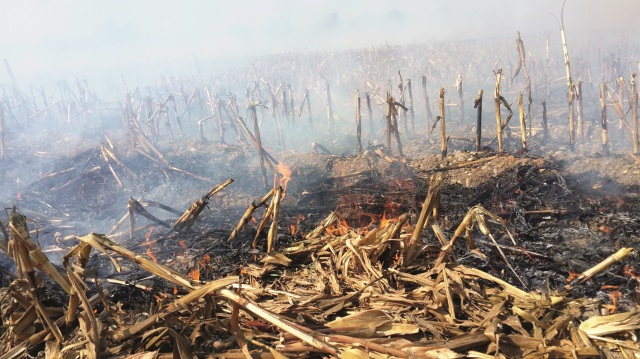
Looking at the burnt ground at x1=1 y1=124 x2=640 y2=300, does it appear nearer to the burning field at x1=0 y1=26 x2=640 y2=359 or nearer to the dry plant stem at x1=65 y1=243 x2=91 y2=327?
the burning field at x1=0 y1=26 x2=640 y2=359

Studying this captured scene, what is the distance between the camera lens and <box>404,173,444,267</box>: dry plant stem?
3725mm

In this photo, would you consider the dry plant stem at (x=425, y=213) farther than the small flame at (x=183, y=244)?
No

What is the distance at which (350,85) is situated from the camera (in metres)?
26.7

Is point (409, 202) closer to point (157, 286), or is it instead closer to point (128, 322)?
point (157, 286)

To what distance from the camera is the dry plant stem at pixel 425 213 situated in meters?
3.72

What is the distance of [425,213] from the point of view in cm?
382

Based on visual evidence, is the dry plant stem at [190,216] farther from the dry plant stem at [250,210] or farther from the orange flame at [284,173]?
the orange flame at [284,173]

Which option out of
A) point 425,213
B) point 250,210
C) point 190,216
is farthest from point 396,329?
point 190,216

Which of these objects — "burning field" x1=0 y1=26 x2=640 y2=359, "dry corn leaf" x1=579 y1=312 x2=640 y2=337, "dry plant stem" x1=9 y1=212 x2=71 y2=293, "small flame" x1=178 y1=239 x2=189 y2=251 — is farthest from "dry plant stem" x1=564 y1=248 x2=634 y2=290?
"small flame" x1=178 y1=239 x2=189 y2=251

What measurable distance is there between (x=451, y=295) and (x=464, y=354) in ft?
2.03

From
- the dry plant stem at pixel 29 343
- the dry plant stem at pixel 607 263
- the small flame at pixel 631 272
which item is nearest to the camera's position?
the dry plant stem at pixel 29 343

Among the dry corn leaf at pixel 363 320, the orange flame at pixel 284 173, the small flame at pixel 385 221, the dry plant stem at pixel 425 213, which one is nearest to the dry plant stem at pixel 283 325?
the dry corn leaf at pixel 363 320

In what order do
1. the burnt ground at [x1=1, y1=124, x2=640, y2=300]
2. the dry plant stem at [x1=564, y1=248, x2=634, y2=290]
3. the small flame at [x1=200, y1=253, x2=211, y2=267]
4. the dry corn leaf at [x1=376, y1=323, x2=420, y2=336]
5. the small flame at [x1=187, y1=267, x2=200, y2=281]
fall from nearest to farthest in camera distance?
the dry corn leaf at [x1=376, y1=323, x2=420, y2=336] → the dry plant stem at [x1=564, y1=248, x2=634, y2=290] → the small flame at [x1=187, y1=267, x2=200, y2=281] → the burnt ground at [x1=1, y1=124, x2=640, y2=300] → the small flame at [x1=200, y1=253, x2=211, y2=267]

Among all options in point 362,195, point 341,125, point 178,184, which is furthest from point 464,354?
point 341,125
